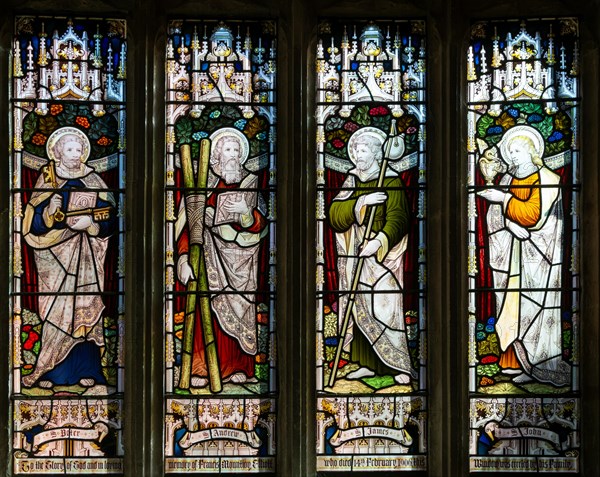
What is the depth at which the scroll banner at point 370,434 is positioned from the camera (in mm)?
5199

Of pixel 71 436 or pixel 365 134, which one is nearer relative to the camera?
pixel 71 436

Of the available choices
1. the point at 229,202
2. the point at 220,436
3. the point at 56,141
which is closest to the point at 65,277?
the point at 56,141

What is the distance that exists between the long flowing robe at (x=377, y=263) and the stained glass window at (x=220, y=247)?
436 mm

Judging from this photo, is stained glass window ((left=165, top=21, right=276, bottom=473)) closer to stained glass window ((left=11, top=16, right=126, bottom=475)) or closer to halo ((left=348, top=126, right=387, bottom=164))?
stained glass window ((left=11, top=16, right=126, bottom=475))

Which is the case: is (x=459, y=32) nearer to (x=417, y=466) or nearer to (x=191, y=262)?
(x=191, y=262)

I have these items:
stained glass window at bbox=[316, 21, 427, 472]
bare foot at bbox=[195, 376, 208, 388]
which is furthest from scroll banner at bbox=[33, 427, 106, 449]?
stained glass window at bbox=[316, 21, 427, 472]

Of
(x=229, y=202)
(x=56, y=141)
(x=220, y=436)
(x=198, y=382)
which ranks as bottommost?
(x=220, y=436)

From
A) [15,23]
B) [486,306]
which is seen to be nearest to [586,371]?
[486,306]

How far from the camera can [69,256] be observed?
5219 mm

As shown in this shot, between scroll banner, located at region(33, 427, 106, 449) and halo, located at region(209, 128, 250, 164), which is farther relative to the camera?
halo, located at region(209, 128, 250, 164)

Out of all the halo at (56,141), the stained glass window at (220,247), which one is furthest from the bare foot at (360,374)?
the halo at (56,141)

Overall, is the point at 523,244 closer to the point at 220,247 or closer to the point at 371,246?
the point at 371,246

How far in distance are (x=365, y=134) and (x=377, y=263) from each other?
79 centimetres

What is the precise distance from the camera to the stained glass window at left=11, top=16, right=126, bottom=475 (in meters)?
5.16
